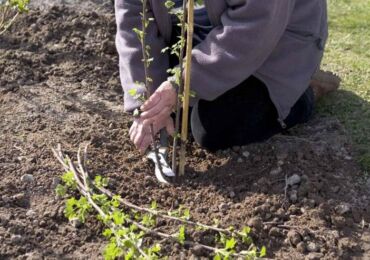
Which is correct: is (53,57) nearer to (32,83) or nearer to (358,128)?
(32,83)

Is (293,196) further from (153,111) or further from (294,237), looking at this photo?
(153,111)

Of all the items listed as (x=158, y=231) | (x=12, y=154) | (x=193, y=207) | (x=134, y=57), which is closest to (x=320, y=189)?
(x=193, y=207)

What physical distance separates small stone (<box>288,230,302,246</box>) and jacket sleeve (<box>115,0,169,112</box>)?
93 cm

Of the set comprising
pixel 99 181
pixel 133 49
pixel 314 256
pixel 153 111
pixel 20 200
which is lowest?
pixel 314 256

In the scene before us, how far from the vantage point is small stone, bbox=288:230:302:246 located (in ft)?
8.23

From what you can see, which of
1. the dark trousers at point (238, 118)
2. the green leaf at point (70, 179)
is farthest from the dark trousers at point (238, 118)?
the green leaf at point (70, 179)

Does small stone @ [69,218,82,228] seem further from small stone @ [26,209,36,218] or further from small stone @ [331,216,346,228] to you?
small stone @ [331,216,346,228]

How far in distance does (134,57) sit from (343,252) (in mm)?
1246

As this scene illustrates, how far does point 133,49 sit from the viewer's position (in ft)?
10.2

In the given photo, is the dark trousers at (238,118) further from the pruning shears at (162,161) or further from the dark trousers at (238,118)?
the pruning shears at (162,161)

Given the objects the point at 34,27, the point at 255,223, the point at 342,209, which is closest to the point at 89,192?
the point at 255,223

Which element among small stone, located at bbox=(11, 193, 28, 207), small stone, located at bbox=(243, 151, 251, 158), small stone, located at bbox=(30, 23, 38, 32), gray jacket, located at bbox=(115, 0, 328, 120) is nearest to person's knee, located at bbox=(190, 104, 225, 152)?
small stone, located at bbox=(243, 151, 251, 158)

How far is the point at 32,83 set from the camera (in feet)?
A: 11.9

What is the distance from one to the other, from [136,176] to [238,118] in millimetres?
537
